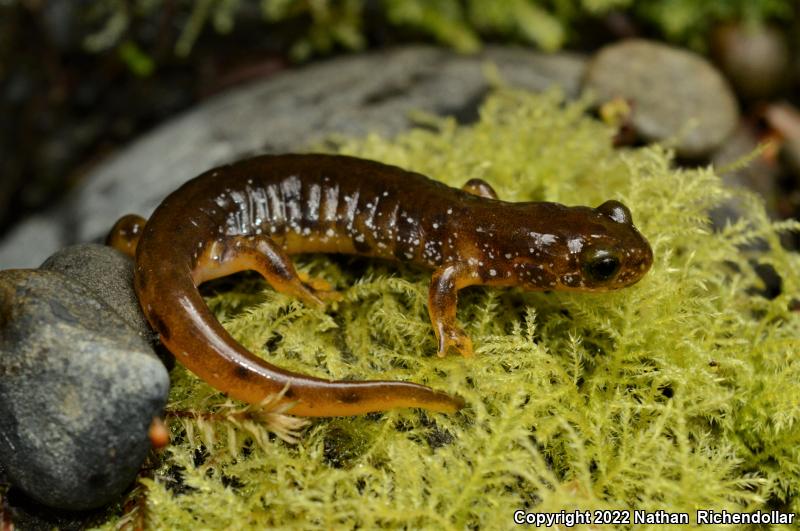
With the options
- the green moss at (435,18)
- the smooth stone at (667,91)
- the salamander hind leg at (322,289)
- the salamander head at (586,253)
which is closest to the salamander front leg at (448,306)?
the salamander head at (586,253)

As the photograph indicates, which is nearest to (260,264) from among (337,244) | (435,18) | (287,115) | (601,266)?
(337,244)

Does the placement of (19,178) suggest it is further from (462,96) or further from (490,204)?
(490,204)

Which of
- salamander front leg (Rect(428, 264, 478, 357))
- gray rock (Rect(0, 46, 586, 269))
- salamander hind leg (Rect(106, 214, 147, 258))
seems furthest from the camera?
gray rock (Rect(0, 46, 586, 269))

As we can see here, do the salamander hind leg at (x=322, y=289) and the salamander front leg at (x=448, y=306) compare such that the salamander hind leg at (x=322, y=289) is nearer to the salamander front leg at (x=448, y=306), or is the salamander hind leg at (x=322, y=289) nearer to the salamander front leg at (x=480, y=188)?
the salamander front leg at (x=448, y=306)

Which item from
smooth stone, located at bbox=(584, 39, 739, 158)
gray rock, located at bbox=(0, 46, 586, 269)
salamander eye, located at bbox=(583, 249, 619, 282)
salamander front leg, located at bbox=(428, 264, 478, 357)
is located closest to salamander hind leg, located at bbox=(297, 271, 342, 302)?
salamander front leg, located at bbox=(428, 264, 478, 357)

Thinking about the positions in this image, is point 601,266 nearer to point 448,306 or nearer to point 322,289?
point 448,306

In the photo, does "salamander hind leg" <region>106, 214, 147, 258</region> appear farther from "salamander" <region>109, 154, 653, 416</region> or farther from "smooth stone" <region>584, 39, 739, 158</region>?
"smooth stone" <region>584, 39, 739, 158</region>
